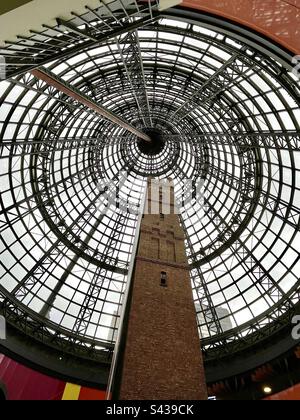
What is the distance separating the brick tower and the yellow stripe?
13082 mm

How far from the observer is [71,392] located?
21.6m

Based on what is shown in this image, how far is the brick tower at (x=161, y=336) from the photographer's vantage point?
34.2 feet

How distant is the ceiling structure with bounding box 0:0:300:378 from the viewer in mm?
18891

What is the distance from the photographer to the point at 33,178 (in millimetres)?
25875

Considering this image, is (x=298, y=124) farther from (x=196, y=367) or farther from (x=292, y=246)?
(x=196, y=367)

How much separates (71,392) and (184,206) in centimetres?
2318

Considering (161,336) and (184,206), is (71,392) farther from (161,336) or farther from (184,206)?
(184,206)

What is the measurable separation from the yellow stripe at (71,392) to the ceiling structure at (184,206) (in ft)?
8.89

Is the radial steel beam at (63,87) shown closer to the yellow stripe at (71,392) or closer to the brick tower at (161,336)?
the brick tower at (161,336)

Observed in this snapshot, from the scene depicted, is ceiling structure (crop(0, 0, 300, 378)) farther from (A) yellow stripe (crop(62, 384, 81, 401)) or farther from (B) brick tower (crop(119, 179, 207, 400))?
Answer: (B) brick tower (crop(119, 179, 207, 400))

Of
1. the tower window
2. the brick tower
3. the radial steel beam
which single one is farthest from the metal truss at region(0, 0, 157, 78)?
the tower window

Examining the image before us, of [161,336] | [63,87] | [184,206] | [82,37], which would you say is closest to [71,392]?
[161,336]

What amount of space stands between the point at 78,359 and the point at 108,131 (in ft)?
85.0
